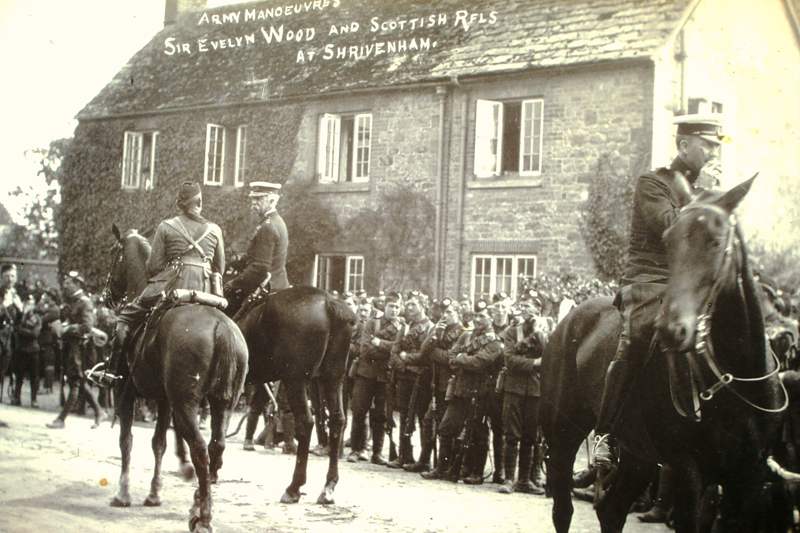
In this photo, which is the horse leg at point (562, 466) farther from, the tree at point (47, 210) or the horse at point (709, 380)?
the tree at point (47, 210)

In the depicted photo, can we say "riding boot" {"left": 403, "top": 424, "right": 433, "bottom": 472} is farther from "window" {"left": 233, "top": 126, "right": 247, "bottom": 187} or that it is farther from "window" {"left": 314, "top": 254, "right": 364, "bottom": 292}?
"window" {"left": 233, "top": 126, "right": 247, "bottom": 187}

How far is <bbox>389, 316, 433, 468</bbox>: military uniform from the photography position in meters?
13.8

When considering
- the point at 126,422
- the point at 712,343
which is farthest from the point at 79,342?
the point at 712,343

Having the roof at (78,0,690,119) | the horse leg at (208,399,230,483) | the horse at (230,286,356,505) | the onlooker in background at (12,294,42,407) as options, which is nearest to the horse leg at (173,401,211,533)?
the horse leg at (208,399,230,483)

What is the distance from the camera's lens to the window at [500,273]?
20.8 metres

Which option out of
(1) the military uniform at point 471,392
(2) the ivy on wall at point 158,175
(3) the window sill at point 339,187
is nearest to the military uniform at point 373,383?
(1) the military uniform at point 471,392

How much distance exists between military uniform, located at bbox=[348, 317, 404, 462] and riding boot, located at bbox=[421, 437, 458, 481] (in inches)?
54.3

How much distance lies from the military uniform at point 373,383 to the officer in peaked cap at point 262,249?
3.54 m

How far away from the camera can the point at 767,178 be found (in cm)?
2022

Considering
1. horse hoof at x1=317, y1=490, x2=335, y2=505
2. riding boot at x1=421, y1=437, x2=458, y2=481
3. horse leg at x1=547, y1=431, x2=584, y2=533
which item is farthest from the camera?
riding boot at x1=421, y1=437, x2=458, y2=481

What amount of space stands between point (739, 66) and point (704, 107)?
1611 millimetres

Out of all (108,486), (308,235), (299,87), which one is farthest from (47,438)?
(299,87)

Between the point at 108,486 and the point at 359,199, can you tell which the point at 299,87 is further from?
the point at 108,486

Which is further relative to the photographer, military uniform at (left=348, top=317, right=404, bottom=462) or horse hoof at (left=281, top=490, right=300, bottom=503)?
military uniform at (left=348, top=317, right=404, bottom=462)
